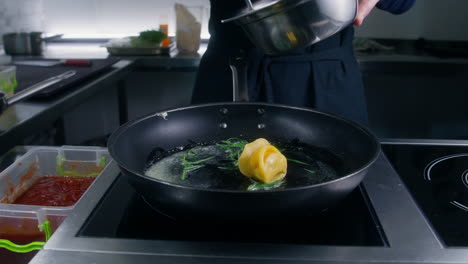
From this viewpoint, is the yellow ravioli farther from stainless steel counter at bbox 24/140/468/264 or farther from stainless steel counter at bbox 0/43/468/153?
stainless steel counter at bbox 0/43/468/153

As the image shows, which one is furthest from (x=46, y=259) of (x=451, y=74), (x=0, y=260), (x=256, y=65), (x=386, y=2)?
(x=451, y=74)

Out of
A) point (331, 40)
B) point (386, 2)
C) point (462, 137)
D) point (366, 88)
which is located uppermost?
point (386, 2)

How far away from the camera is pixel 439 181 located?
0.76 m

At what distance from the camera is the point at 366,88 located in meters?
2.43

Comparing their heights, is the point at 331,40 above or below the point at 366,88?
above

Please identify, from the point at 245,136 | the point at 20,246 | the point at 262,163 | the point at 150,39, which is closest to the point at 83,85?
the point at 150,39

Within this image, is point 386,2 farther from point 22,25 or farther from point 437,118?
point 22,25

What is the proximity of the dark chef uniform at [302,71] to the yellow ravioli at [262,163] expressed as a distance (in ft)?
2.19

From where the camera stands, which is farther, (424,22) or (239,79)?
(424,22)

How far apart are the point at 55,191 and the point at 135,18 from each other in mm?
1927

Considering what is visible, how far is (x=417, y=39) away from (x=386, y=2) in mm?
1441

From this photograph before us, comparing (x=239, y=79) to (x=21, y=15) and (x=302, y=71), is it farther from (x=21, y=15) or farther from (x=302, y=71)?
(x=21, y=15)

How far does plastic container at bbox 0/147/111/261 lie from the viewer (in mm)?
699

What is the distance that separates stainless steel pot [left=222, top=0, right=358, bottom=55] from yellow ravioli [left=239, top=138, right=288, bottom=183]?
229 mm
